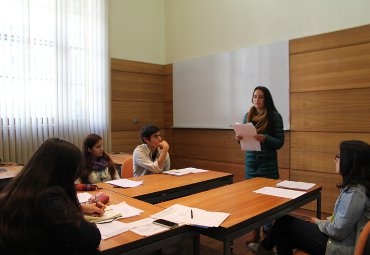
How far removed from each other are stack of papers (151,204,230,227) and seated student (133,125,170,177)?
127 centimetres

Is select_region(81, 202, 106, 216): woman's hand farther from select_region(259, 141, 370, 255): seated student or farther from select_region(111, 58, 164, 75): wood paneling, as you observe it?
select_region(111, 58, 164, 75): wood paneling

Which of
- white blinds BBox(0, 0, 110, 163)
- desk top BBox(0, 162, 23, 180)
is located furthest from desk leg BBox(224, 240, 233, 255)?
white blinds BBox(0, 0, 110, 163)

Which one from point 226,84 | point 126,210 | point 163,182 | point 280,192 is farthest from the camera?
point 226,84

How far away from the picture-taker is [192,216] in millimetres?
1805

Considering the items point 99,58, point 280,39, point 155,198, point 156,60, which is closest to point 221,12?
point 280,39

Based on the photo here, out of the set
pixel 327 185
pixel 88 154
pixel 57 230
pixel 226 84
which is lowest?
pixel 327 185

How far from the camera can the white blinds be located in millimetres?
4199

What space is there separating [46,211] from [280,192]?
5.68 feet

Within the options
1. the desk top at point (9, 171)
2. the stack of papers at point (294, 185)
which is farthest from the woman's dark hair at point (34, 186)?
the stack of papers at point (294, 185)

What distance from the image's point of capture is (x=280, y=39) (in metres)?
4.29

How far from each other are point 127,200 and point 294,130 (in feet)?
8.92

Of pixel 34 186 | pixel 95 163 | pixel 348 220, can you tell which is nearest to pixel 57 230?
pixel 34 186

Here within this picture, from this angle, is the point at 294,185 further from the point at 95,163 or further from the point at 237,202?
the point at 95,163

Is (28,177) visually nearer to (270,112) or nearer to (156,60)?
(270,112)
